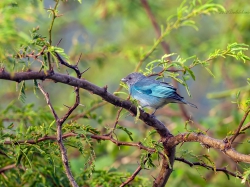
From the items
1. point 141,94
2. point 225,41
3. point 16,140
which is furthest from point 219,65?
point 16,140

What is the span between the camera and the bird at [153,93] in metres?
3.18

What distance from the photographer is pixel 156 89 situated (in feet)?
10.7

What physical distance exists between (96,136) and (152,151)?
30 centimetres

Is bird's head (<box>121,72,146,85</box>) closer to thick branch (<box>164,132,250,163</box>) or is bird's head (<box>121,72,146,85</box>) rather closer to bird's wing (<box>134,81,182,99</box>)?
bird's wing (<box>134,81,182,99</box>)

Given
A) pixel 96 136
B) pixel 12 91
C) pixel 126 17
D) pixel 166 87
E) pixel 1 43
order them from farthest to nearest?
1. pixel 126 17
2. pixel 12 91
3. pixel 166 87
4. pixel 96 136
5. pixel 1 43

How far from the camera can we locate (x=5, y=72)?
1.92 metres

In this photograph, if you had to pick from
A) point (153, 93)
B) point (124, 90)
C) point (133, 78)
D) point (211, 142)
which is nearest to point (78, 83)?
point (211, 142)

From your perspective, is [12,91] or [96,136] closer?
[96,136]

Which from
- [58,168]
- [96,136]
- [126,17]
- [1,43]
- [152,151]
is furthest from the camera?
[126,17]

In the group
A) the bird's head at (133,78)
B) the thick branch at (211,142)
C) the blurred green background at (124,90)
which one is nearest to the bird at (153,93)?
the bird's head at (133,78)

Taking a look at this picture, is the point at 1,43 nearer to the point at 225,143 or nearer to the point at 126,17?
the point at 225,143

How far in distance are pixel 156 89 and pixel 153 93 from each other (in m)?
0.04

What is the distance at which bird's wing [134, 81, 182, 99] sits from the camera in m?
3.17

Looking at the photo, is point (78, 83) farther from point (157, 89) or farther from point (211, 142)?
point (157, 89)
